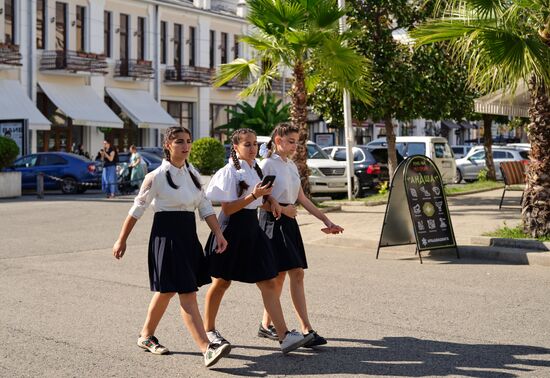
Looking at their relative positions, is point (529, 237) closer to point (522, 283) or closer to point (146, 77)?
point (522, 283)

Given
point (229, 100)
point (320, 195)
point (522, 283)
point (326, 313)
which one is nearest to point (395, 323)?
point (326, 313)

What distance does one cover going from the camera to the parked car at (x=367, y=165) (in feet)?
83.9

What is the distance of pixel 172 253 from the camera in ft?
21.1

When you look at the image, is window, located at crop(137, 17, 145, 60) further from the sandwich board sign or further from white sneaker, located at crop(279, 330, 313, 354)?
white sneaker, located at crop(279, 330, 313, 354)

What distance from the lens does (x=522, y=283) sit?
10375 millimetres

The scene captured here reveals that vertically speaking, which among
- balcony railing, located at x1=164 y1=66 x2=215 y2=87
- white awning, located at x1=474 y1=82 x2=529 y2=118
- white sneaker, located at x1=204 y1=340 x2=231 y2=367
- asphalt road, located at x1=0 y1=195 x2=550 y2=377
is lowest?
asphalt road, located at x1=0 y1=195 x2=550 y2=377

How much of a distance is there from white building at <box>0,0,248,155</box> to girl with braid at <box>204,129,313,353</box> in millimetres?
32115

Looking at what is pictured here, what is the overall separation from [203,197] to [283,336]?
1.17 m

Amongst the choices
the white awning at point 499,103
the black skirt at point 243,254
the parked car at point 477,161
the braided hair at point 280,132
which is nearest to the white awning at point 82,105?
the parked car at point 477,161

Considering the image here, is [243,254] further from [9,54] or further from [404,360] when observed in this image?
[9,54]

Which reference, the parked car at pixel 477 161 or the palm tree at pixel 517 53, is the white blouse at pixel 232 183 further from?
the parked car at pixel 477 161

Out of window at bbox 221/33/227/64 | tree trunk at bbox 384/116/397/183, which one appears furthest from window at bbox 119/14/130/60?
tree trunk at bbox 384/116/397/183

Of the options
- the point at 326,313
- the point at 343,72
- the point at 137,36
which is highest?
the point at 137,36

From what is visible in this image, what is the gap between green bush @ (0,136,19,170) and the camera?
1046 inches
